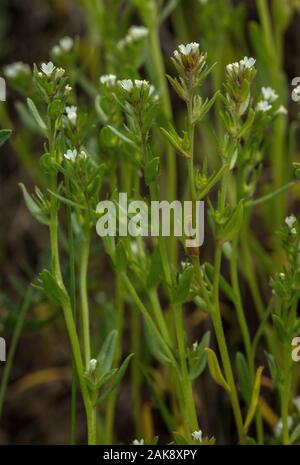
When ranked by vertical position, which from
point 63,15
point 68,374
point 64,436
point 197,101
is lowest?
point 64,436

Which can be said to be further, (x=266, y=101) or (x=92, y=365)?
(x=266, y=101)

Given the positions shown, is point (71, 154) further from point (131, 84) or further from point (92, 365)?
point (92, 365)

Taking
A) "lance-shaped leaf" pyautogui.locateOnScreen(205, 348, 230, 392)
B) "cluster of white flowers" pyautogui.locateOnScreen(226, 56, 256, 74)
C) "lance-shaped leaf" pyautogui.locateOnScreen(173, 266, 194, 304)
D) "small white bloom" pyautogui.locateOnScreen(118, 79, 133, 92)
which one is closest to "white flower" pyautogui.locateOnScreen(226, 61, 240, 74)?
"cluster of white flowers" pyautogui.locateOnScreen(226, 56, 256, 74)

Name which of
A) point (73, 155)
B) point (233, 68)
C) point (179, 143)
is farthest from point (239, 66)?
point (73, 155)

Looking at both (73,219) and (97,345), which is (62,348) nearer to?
(97,345)

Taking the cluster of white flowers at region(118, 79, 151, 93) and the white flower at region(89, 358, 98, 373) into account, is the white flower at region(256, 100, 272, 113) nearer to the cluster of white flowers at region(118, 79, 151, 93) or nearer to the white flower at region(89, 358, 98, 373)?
the cluster of white flowers at region(118, 79, 151, 93)

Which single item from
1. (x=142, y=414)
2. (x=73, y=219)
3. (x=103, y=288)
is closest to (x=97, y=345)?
(x=142, y=414)

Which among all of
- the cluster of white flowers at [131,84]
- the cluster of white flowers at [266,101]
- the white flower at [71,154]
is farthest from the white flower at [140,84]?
the cluster of white flowers at [266,101]

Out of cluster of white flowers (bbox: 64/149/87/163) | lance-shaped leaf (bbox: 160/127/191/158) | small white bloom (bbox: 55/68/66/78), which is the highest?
small white bloom (bbox: 55/68/66/78)

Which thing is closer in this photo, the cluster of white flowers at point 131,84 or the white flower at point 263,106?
Result: the cluster of white flowers at point 131,84

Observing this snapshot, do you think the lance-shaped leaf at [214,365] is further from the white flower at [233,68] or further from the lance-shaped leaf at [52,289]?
the white flower at [233,68]
